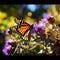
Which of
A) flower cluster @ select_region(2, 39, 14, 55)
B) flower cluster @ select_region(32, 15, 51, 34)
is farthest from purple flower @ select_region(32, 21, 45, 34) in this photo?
flower cluster @ select_region(2, 39, 14, 55)

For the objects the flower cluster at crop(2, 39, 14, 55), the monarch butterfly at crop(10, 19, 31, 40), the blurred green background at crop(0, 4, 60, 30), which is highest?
the blurred green background at crop(0, 4, 60, 30)

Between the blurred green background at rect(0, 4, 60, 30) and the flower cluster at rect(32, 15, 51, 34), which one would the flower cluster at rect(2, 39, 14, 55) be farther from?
the flower cluster at rect(32, 15, 51, 34)

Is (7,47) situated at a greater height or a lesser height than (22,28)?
lesser

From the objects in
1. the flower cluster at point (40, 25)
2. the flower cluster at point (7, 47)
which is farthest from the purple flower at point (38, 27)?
the flower cluster at point (7, 47)

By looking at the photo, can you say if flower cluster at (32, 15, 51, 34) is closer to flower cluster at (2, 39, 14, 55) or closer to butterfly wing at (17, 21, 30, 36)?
butterfly wing at (17, 21, 30, 36)

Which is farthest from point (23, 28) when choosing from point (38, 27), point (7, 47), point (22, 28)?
point (7, 47)

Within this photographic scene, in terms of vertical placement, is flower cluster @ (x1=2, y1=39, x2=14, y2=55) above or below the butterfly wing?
below

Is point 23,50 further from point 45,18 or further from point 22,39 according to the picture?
point 45,18

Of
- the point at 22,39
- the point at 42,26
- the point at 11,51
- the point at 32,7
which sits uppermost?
the point at 32,7

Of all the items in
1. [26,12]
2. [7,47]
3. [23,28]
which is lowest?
[7,47]

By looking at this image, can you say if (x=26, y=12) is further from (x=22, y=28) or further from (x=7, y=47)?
(x=7, y=47)
